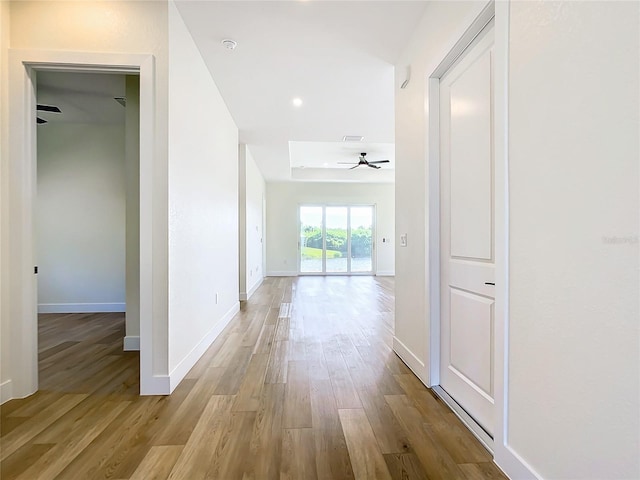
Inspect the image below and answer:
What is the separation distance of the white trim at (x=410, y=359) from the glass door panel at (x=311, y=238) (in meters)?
6.68

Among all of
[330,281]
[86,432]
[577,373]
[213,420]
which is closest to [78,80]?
[86,432]

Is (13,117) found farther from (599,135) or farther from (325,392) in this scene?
(599,135)

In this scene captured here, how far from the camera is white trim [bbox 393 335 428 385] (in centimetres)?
228

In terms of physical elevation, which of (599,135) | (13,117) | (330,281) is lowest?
(330,281)

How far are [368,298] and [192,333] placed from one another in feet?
12.1

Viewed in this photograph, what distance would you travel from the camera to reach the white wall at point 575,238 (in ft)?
2.89

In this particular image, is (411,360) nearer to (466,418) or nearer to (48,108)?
(466,418)

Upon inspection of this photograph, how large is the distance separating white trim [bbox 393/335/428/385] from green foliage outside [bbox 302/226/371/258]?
665cm

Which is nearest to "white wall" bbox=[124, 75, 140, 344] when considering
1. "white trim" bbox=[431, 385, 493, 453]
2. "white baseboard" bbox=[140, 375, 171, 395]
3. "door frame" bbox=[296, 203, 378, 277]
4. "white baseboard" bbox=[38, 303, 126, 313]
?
"white baseboard" bbox=[140, 375, 171, 395]

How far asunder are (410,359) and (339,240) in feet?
23.2

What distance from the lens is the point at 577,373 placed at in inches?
40.6

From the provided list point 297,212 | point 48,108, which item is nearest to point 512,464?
point 48,108

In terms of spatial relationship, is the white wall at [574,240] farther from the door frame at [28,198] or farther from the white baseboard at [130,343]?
the white baseboard at [130,343]

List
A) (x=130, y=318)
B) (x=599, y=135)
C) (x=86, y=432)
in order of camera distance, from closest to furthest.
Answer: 1. (x=599, y=135)
2. (x=86, y=432)
3. (x=130, y=318)
